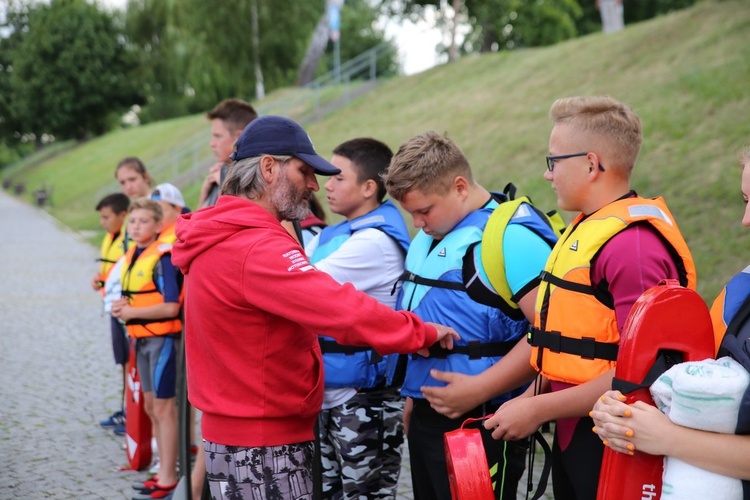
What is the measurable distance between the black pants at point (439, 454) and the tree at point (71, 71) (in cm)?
5631

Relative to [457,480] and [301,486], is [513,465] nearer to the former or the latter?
[457,480]

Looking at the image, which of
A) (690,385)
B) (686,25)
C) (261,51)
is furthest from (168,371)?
(261,51)

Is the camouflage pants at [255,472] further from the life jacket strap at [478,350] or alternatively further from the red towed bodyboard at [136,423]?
the red towed bodyboard at [136,423]

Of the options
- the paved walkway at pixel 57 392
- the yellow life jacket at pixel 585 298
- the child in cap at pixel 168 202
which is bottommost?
the paved walkway at pixel 57 392


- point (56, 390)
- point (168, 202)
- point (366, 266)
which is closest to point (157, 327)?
point (168, 202)

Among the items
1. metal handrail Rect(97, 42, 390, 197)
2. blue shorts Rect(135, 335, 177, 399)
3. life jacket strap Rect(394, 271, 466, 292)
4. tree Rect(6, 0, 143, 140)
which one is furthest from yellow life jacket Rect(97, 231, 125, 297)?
tree Rect(6, 0, 143, 140)

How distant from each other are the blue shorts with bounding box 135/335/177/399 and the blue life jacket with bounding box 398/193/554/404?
2486 mm

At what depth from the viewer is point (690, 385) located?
6.43 feet

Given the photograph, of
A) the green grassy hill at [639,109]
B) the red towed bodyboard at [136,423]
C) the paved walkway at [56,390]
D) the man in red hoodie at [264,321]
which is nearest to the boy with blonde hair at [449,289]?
the man in red hoodie at [264,321]

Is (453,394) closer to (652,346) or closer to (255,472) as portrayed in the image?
(255,472)

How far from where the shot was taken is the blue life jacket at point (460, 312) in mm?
3018

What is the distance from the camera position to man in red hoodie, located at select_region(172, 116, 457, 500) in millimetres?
2635

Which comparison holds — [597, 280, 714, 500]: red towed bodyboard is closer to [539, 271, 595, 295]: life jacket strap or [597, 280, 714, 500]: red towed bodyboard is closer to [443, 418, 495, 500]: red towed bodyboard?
[539, 271, 595, 295]: life jacket strap

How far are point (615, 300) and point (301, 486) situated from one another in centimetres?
130
